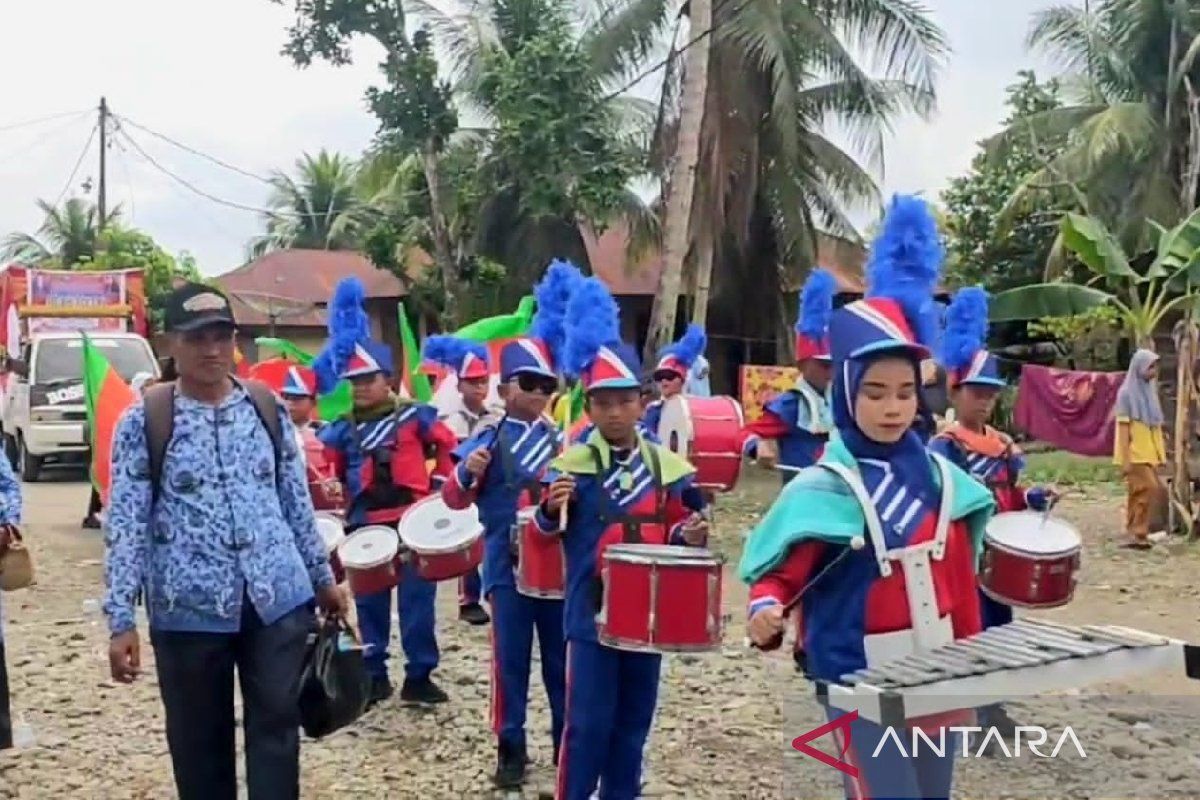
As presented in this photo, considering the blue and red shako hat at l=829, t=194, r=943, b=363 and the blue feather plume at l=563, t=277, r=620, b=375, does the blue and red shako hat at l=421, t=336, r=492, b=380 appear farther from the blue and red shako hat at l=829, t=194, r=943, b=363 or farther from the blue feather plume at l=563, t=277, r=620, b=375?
the blue and red shako hat at l=829, t=194, r=943, b=363

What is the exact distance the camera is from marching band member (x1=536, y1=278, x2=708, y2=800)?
15.2 feet

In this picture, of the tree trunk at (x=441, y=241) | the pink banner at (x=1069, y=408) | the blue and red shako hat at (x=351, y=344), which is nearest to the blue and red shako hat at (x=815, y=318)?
the blue and red shako hat at (x=351, y=344)

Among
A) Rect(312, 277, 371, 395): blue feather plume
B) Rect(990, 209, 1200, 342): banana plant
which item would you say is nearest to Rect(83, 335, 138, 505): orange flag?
Rect(312, 277, 371, 395): blue feather plume

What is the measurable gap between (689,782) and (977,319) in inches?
105

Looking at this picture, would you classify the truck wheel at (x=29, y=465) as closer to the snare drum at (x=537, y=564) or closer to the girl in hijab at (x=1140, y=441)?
the girl in hijab at (x=1140, y=441)

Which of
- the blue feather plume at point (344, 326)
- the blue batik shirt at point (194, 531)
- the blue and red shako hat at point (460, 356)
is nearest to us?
the blue batik shirt at point (194, 531)

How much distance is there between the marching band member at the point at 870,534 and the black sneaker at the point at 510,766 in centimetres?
245

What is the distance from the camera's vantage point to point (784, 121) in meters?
20.2

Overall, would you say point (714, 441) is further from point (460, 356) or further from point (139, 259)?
point (139, 259)

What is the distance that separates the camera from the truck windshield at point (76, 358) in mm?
17562

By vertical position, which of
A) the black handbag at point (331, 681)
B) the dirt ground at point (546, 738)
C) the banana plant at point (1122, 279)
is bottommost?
the dirt ground at point (546, 738)

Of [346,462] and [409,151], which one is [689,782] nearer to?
[346,462]

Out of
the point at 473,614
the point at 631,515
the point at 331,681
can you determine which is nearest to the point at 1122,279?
the point at 473,614

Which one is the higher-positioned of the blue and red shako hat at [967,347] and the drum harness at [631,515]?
the blue and red shako hat at [967,347]
